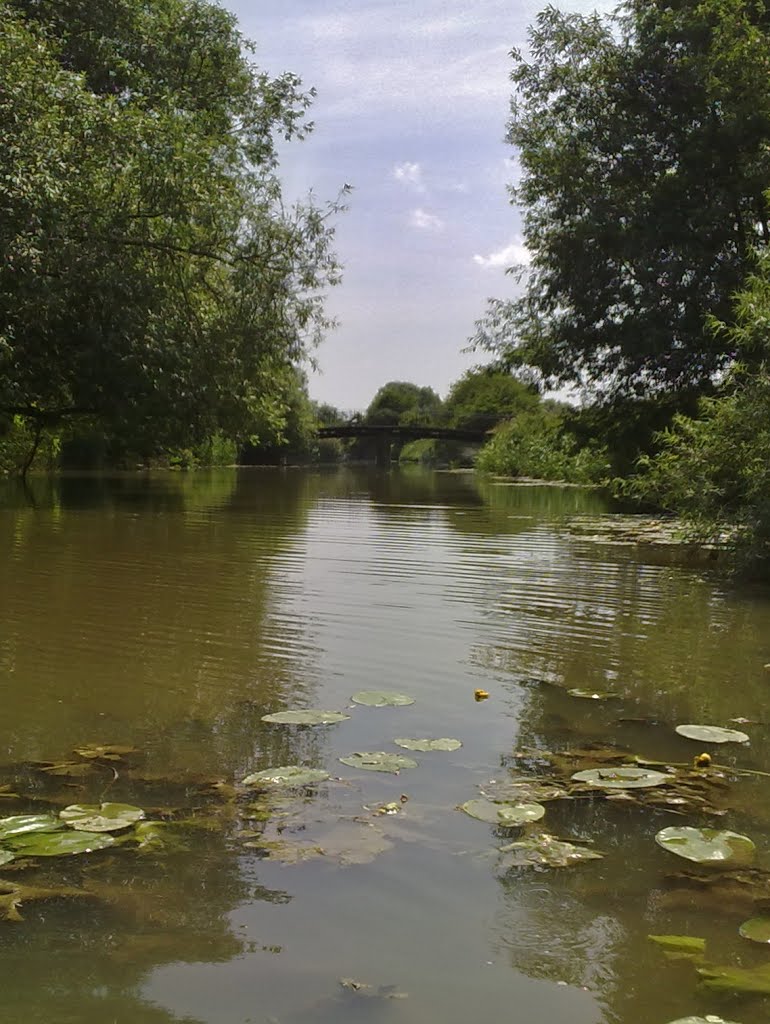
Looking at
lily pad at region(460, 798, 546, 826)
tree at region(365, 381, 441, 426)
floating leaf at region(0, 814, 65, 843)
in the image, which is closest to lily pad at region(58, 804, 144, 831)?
floating leaf at region(0, 814, 65, 843)

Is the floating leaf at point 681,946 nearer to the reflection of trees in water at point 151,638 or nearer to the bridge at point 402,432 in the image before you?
the reflection of trees in water at point 151,638

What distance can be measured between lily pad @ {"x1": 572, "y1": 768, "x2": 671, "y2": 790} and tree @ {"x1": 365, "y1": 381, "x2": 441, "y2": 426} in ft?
417

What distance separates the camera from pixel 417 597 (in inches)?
401

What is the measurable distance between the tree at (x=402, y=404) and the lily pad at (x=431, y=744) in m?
127

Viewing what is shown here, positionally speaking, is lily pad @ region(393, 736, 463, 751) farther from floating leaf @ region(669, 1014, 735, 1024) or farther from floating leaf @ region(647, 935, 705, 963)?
floating leaf @ region(669, 1014, 735, 1024)

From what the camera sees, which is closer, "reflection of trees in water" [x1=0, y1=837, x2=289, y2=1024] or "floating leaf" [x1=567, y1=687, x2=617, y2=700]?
"reflection of trees in water" [x1=0, y1=837, x2=289, y2=1024]

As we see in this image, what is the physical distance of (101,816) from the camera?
3.80 metres

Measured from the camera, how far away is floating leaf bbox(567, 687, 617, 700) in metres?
6.20

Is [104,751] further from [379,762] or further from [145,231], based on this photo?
[145,231]

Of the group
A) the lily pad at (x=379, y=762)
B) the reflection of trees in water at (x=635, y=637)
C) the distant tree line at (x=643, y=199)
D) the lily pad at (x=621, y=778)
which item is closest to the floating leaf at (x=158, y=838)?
the lily pad at (x=379, y=762)

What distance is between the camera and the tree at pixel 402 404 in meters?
137

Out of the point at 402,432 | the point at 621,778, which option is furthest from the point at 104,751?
the point at 402,432

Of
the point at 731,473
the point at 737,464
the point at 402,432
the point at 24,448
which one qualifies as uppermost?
the point at 402,432

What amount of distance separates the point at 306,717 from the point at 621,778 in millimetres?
1829
